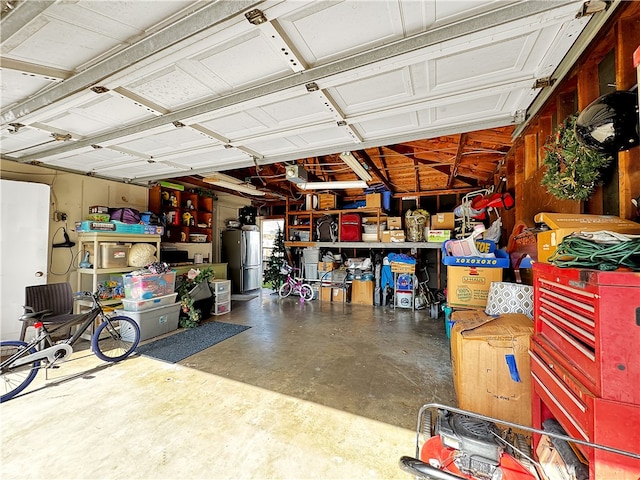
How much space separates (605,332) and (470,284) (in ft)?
7.60

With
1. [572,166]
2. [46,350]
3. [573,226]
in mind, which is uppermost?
[572,166]

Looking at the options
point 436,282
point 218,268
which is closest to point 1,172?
point 218,268

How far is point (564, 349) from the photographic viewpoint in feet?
3.94

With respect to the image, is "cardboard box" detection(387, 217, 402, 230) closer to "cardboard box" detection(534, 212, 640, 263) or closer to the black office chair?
"cardboard box" detection(534, 212, 640, 263)

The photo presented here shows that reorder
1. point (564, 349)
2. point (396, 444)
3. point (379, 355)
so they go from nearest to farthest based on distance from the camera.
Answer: point (564, 349) → point (396, 444) → point (379, 355)

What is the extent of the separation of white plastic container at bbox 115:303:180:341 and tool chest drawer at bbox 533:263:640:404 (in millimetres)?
4463

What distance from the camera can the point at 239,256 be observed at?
291 inches

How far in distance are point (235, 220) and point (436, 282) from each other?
5.89 m

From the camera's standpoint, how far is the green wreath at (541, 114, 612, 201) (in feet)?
5.14

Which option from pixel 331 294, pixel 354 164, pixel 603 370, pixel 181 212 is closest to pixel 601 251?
pixel 603 370

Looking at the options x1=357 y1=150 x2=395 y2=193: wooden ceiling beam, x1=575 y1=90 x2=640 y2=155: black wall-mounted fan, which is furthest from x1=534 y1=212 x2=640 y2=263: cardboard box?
x1=357 y1=150 x2=395 y2=193: wooden ceiling beam

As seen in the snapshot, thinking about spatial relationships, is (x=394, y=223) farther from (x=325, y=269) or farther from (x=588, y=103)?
(x=588, y=103)

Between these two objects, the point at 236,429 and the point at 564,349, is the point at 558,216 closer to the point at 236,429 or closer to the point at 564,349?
the point at 564,349

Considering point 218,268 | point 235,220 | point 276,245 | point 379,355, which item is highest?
point 235,220
